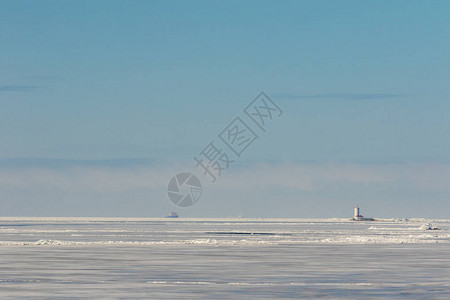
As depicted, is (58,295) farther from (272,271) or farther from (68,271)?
(272,271)

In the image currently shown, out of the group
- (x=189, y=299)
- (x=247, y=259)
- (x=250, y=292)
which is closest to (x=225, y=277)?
(x=250, y=292)

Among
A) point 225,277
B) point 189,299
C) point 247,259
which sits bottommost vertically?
point 189,299

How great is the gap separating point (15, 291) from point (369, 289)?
40.8 feet

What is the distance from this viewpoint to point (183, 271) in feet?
137

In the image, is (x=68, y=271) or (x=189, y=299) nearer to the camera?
(x=189, y=299)

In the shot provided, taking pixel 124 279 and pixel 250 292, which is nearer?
pixel 250 292

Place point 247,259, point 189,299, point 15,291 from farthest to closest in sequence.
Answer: point 247,259 < point 15,291 < point 189,299

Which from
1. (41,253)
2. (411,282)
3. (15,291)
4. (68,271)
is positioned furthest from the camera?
(41,253)

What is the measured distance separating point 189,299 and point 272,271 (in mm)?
13085

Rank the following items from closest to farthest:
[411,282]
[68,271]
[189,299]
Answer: [189,299]
[411,282]
[68,271]

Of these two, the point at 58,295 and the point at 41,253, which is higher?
the point at 41,253

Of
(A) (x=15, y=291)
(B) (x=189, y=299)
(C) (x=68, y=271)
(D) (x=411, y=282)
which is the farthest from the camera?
(C) (x=68, y=271)

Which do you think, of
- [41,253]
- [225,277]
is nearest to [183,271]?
[225,277]

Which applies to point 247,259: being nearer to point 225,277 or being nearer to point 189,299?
point 225,277
